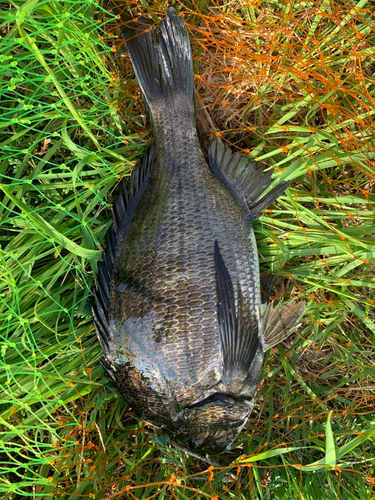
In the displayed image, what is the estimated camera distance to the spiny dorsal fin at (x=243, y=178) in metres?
2.33

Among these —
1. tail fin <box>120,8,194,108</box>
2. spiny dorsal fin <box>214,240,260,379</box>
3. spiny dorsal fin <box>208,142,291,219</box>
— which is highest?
tail fin <box>120,8,194,108</box>

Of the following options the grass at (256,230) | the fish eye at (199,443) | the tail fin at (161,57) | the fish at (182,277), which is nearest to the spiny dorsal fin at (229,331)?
the fish at (182,277)

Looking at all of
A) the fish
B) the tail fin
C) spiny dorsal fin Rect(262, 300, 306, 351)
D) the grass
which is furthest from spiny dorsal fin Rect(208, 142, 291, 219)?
spiny dorsal fin Rect(262, 300, 306, 351)

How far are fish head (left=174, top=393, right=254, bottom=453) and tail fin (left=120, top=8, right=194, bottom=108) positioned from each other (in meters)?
1.96

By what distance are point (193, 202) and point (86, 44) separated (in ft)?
4.19

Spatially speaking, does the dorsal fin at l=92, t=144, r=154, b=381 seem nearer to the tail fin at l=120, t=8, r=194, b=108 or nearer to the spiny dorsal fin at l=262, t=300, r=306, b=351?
the tail fin at l=120, t=8, r=194, b=108

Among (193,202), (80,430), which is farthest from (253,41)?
(80,430)

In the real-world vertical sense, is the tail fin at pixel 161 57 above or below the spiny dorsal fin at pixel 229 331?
above

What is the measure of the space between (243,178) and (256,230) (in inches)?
16.6

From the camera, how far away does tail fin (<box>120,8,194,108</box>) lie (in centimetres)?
227

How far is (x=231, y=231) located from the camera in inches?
85.0

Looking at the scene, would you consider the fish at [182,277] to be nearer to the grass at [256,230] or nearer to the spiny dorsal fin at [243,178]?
the spiny dorsal fin at [243,178]

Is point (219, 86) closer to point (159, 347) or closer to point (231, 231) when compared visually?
point (231, 231)

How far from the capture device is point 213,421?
78.6 inches
